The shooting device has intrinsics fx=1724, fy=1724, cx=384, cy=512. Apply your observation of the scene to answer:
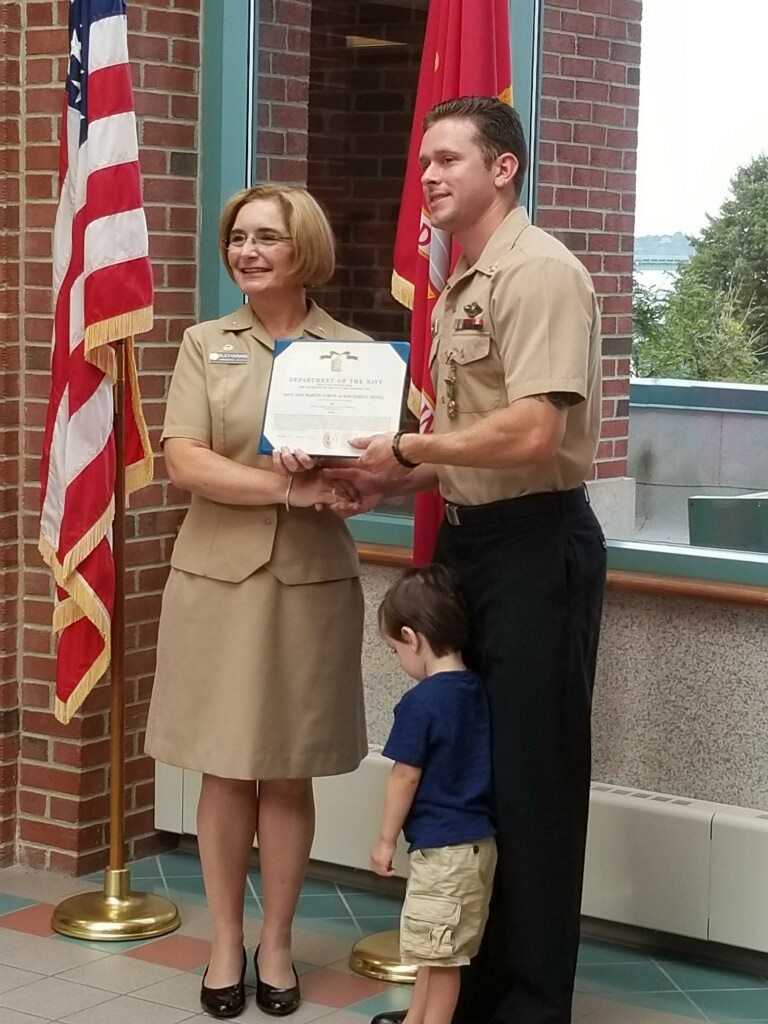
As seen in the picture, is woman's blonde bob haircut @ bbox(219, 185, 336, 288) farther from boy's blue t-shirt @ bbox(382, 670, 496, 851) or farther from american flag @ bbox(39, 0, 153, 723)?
boy's blue t-shirt @ bbox(382, 670, 496, 851)

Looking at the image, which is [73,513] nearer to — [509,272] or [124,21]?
[124,21]

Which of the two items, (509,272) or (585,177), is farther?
(585,177)

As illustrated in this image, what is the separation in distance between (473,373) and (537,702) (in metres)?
0.61

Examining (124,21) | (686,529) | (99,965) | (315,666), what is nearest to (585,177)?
(686,529)

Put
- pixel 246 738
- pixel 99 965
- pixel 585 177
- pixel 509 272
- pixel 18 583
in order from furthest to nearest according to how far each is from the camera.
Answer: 1. pixel 18 583
2. pixel 585 177
3. pixel 99 965
4. pixel 246 738
5. pixel 509 272

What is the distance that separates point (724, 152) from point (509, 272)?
42.6 inches

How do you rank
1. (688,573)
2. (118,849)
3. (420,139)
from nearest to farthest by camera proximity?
(420,139)
(688,573)
(118,849)

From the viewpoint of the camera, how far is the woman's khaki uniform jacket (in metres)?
3.44

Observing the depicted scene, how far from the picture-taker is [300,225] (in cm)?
339

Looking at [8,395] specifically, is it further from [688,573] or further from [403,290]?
[688,573]

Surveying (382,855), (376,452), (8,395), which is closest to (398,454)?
(376,452)

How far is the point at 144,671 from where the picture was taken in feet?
14.9

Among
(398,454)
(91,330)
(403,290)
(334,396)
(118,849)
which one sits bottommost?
(118,849)

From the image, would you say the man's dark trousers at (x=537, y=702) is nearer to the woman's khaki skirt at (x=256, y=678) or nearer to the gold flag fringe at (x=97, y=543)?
the woman's khaki skirt at (x=256, y=678)
